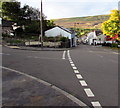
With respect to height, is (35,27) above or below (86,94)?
above

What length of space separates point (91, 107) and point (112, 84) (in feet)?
7.42

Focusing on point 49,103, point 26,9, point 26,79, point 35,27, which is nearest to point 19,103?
point 49,103

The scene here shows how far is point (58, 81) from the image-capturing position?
6.29 metres

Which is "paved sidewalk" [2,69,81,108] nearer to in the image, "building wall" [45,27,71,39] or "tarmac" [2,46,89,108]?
"tarmac" [2,46,89,108]

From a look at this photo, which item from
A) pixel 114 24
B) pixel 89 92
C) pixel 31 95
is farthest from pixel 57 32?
pixel 31 95

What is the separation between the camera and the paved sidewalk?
159 inches

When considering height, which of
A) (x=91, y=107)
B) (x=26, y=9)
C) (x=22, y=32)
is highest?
(x=26, y=9)

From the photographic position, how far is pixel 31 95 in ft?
14.9

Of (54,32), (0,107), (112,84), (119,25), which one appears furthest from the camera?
(54,32)

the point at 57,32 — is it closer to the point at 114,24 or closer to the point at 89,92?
the point at 114,24

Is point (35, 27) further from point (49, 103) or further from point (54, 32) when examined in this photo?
point (49, 103)

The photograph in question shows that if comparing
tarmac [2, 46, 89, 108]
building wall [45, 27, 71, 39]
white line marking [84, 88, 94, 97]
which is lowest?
white line marking [84, 88, 94, 97]

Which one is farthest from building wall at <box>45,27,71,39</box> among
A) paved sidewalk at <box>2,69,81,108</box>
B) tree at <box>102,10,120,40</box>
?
paved sidewalk at <box>2,69,81,108</box>

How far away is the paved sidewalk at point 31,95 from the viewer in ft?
13.2
